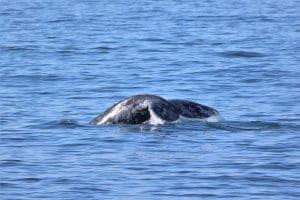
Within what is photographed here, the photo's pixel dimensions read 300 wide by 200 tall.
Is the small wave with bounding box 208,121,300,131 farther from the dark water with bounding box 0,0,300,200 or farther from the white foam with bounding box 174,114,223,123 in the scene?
the white foam with bounding box 174,114,223,123

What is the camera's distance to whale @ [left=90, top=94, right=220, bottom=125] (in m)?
18.4

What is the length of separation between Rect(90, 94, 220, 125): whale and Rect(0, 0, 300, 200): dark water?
193 mm

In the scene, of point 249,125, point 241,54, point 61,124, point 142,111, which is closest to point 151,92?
point 61,124

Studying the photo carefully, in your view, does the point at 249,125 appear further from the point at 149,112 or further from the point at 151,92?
the point at 151,92

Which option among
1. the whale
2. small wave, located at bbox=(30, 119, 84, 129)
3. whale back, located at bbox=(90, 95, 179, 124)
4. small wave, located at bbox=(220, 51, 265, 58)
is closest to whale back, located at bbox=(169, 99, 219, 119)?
the whale

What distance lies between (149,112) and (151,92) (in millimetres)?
6011

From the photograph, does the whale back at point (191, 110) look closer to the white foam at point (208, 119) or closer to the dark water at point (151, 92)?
the white foam at point (208, 119)

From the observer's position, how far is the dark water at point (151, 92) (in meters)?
14.4

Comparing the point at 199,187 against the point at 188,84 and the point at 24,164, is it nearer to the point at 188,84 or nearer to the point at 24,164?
the point at 24,164

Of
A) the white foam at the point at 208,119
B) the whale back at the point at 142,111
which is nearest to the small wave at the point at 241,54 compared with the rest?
the white foam at the point at 208,119

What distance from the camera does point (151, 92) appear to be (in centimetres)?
2436

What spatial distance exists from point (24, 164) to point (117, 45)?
20.1 meters

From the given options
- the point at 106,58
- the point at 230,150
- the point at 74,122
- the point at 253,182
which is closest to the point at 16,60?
the point at 106,58

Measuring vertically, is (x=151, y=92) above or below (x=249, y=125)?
above
